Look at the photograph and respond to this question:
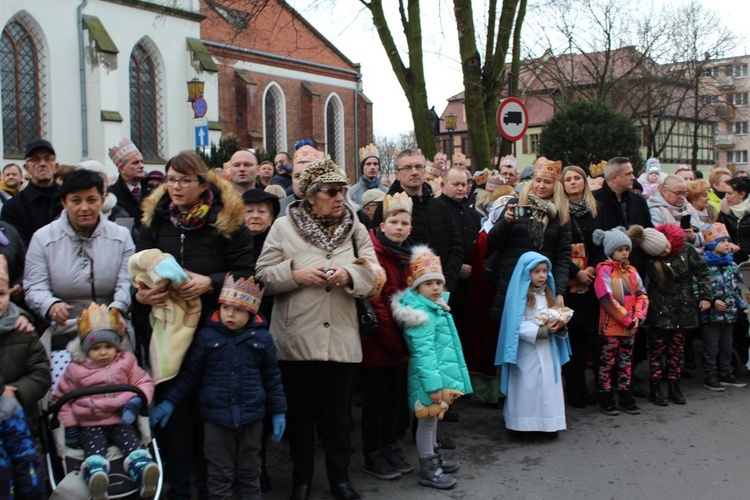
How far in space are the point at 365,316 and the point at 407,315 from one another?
351 mm

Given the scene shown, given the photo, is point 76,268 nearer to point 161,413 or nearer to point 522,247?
point 161,413

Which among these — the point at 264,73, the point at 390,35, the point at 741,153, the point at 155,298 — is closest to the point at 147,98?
the point at 264,73

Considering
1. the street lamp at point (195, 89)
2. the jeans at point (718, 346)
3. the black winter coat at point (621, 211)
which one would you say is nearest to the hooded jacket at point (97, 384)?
the black winter coat at point (621, 211)

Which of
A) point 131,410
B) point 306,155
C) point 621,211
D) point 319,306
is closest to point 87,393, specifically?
point 131,410

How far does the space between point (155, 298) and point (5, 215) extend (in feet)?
7.03

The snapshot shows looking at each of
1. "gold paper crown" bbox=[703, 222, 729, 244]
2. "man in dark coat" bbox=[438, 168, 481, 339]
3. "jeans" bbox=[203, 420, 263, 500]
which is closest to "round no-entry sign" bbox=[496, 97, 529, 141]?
"gold paper crown" bbox=[703, 222, 729, 244]

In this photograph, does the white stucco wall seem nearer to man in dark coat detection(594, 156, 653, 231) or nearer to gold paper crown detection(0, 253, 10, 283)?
man in dark coat detection(594, 156, 653, 231)

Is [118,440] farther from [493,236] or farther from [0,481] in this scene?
[493,236]

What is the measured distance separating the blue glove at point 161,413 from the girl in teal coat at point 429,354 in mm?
1668

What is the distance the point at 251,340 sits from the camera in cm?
438

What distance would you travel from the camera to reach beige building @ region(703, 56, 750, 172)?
151 ft

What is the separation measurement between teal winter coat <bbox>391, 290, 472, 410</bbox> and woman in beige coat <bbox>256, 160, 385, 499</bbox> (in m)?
0.41

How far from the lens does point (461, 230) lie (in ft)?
23.8

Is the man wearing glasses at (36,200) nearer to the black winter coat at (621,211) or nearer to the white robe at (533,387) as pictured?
the white robe at (533,387)
